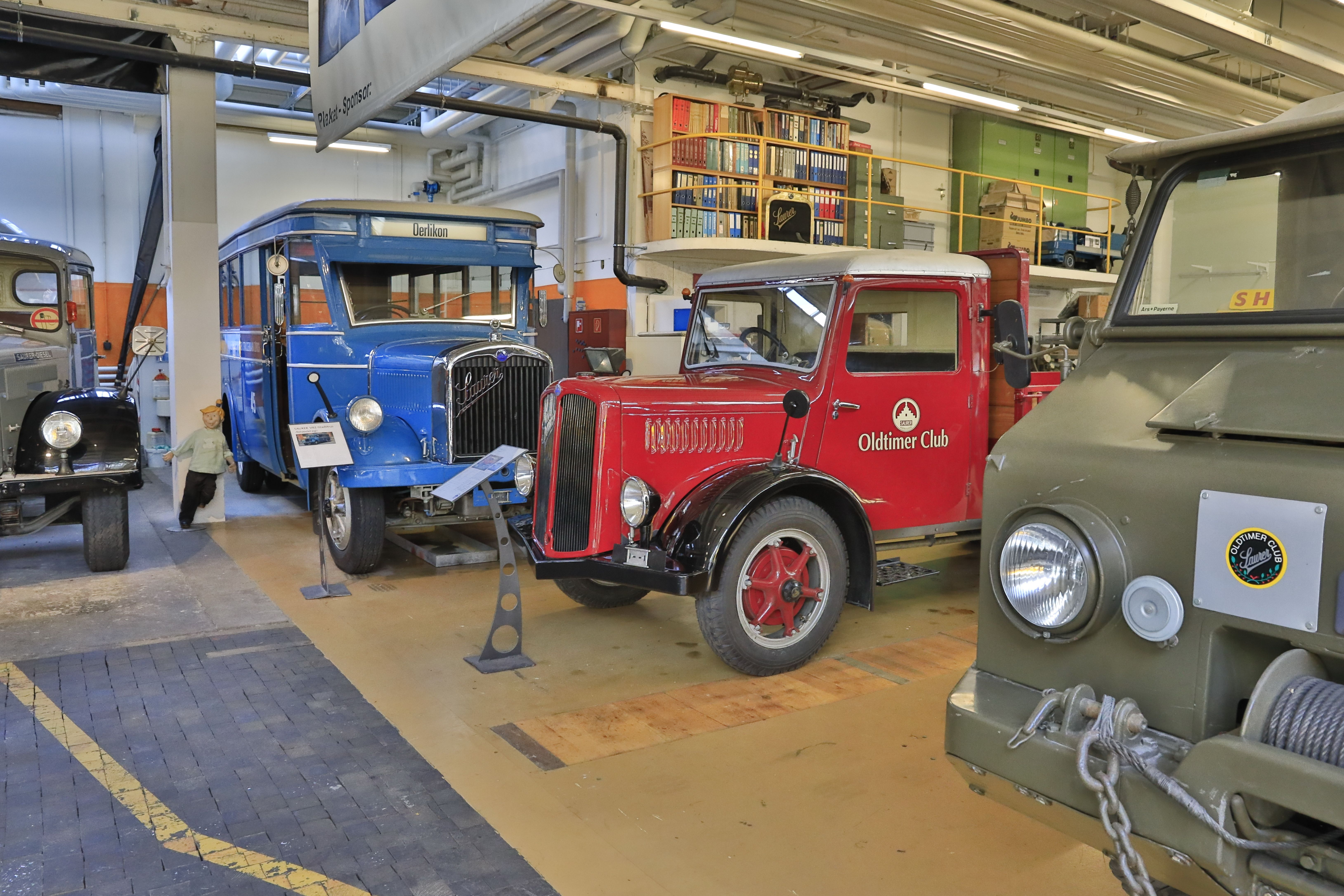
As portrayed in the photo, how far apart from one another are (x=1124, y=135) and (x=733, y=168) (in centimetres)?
550

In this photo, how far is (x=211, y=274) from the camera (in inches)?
312

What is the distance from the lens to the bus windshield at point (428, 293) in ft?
22.7

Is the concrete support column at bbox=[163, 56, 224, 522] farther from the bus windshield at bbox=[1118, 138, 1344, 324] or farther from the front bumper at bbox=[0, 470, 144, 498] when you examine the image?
the bus windshield at bbox=[1118, 138, 1344, 324]

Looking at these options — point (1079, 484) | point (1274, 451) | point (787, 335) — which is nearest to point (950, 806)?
point (1079, 484)

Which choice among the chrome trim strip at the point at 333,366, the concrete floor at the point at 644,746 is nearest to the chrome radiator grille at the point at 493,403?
the concrete floor at the point at 644,746

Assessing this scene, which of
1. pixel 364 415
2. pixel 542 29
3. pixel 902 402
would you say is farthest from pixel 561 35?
pixel 902 402

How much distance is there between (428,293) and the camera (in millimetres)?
7145

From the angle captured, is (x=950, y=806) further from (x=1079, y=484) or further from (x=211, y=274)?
(x=211, y=274)

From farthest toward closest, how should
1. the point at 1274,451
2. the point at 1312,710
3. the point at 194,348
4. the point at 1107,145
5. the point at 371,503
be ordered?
the point at 1107,145
the point at 194,348
the point at 371,503
the point at 1274,451
the point at 1312,710

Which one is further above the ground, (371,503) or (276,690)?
(371,503)

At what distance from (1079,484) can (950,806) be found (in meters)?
1.52

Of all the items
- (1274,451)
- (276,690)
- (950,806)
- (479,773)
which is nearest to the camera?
(1274,451)

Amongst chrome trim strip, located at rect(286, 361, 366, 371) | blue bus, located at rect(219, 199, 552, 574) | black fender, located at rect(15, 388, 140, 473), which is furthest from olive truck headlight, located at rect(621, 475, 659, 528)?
black fender, located at rect(15, 388, 140, 473)

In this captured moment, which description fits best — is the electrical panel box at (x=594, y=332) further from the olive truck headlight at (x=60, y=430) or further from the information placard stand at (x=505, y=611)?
the information placard stand at (x=505, y=611)
